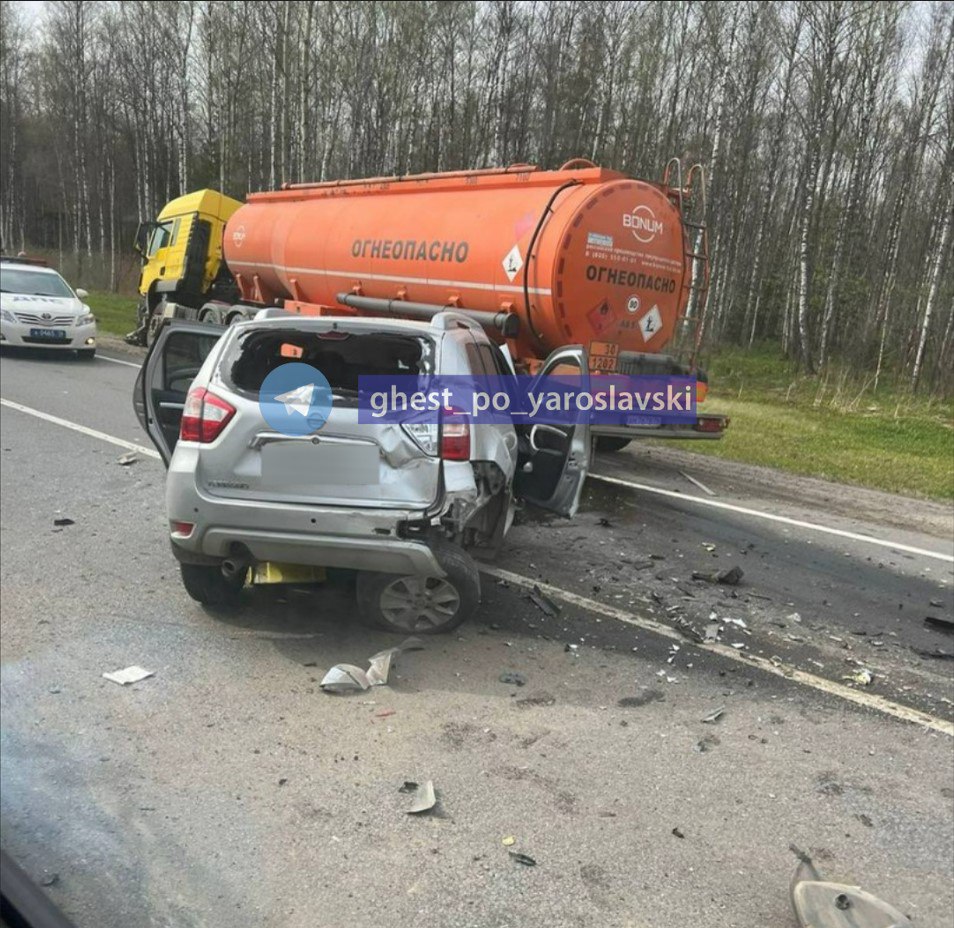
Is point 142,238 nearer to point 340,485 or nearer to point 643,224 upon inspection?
point 643,224

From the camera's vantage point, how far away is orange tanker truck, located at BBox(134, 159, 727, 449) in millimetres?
8398

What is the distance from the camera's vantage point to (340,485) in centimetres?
407

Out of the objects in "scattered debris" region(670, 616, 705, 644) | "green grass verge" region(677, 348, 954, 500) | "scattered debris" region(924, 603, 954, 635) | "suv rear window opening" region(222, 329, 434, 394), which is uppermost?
"suv rear window opening" region(222, 329, 434, 394)

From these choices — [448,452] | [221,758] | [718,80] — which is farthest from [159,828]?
[718,80]

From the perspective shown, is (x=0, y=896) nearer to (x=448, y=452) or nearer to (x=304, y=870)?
(x=304, y=870)

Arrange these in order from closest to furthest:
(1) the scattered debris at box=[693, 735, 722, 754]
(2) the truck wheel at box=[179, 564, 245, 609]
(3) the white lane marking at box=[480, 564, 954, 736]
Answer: (1) the scattered debris at box=[693, 735, 722, 754] → (3) the white lane marking at box=[480, 564, 954, 736] → (2) the truck wheel at box=[179, 564, 245, 609]

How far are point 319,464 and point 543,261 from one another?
4.91m

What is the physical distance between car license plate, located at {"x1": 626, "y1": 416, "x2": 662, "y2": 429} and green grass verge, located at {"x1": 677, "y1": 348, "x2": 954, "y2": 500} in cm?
248

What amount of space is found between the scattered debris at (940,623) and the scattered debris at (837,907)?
3073mm

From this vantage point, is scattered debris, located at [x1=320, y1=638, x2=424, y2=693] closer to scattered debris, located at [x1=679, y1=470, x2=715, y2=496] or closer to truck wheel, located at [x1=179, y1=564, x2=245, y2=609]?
truck wheel, located at [x1=179, y1=564, x2=245, y2=609]

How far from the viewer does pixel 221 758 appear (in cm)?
327

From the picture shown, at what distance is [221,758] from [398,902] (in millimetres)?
1095

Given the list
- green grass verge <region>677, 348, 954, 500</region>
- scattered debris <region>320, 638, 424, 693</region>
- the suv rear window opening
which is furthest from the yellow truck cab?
scattered debris <region>320, 638, 424, 693</region>
